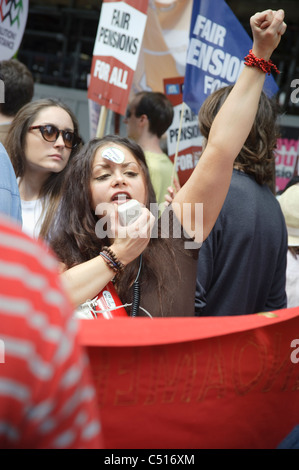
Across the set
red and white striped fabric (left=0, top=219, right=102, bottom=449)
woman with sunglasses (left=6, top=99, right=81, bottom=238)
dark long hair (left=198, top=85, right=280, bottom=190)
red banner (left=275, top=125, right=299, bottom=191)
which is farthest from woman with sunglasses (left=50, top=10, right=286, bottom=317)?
red banner (left=275, top=125, right=299, bottom=191)

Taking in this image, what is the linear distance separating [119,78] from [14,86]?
1037 millimetres

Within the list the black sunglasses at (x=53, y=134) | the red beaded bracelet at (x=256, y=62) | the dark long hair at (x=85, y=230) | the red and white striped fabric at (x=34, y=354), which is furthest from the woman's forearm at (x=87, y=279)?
the black sunglasses at (x=53, y=134)

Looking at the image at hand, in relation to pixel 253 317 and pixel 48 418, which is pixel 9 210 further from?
pixel 48 418

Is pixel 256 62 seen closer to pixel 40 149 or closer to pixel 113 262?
pixel 113 262

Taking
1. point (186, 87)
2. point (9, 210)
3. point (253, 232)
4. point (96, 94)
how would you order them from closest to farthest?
1. point (9, 210)
2. point (253, 232)
3. point (186, 87)
4. point (96, 94)

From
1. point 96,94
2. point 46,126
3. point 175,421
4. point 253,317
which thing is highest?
point 96,94

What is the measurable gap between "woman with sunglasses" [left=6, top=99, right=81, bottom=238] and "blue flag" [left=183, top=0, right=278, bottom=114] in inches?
33.8

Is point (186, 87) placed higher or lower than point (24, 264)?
higher

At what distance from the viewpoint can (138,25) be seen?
3.99 metres

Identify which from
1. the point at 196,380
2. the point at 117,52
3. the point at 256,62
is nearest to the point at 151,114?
the point at 117,52

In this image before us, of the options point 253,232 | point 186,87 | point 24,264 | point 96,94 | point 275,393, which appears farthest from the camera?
point 96,94

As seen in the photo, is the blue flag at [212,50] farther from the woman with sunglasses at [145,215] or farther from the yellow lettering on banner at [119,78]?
the woman with sunglasses at [145,215]

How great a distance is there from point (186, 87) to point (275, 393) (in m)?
2.39

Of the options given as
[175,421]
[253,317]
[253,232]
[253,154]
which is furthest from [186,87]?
[175,421]
